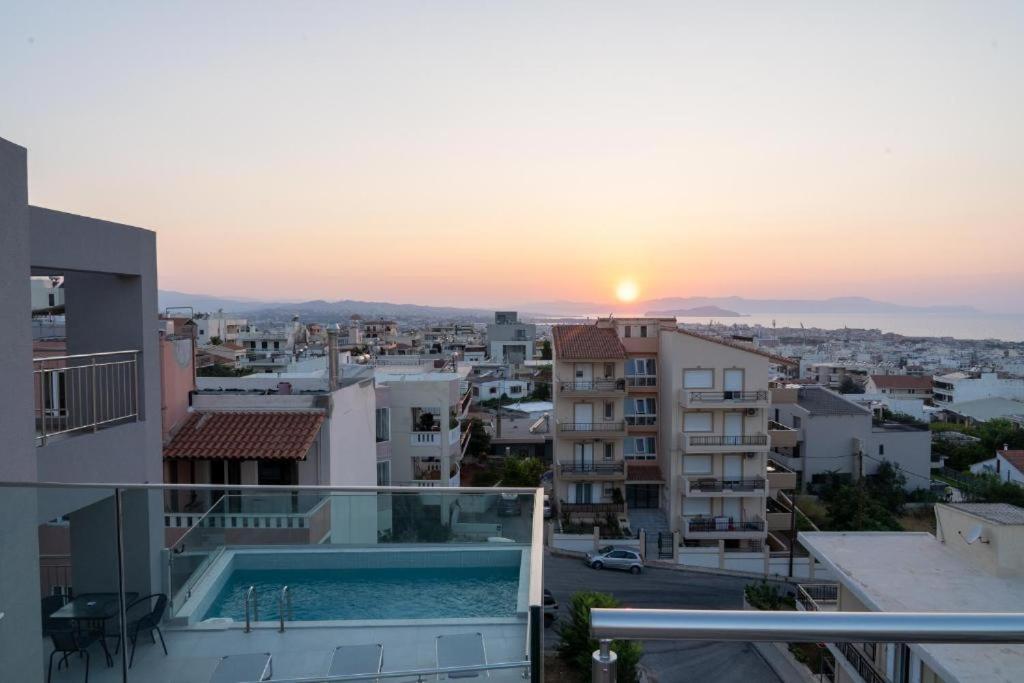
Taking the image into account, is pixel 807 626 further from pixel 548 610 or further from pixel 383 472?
pixel 383 472

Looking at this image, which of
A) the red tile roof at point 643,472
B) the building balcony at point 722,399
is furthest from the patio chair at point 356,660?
the red tile roof at point 643,472

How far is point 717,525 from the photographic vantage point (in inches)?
679

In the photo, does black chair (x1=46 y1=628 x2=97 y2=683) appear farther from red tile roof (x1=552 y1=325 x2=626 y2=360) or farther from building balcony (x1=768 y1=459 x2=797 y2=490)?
building balcony (x1=768 y1=459 x2=797 y2=490)

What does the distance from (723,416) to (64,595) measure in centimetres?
1655

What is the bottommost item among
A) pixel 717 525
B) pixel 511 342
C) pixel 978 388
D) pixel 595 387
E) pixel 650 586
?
pixel 650 586

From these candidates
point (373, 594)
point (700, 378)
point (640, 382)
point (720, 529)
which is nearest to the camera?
point (373, 594)

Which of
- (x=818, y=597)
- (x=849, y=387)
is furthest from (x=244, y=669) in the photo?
(x=849, y=387)

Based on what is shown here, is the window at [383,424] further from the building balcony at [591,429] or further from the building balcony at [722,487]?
the building balcony at [722,487]

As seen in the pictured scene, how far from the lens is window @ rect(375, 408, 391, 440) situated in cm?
1436

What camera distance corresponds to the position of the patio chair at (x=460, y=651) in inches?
86.1

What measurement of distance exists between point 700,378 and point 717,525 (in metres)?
3.65

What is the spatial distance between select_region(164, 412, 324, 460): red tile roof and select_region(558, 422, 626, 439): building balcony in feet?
31.6

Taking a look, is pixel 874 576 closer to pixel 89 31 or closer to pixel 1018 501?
pixel 89 31

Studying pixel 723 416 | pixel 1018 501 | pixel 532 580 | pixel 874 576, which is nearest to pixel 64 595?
pixel 532 580
